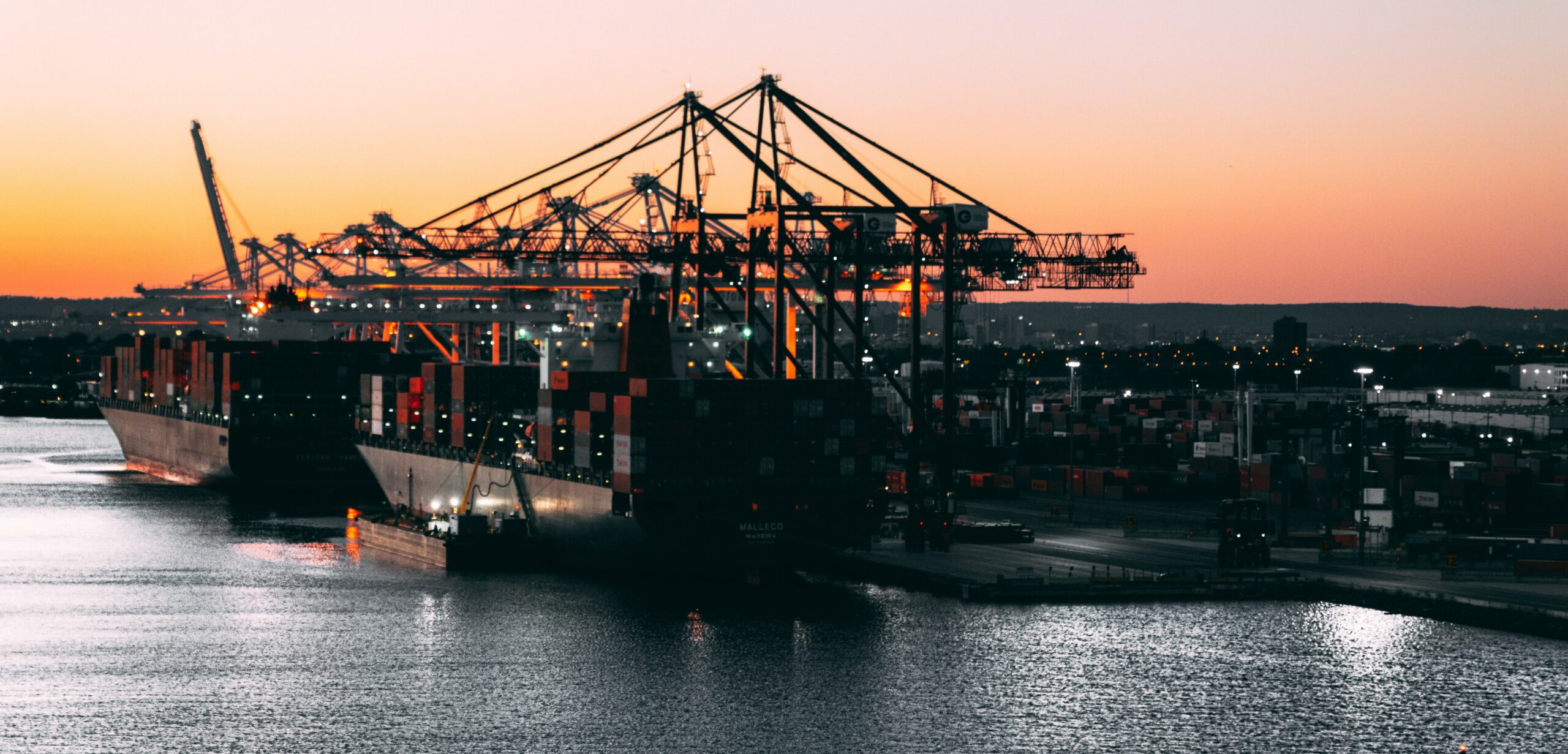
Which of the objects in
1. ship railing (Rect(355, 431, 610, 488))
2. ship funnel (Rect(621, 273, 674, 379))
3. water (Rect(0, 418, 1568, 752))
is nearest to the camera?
water (Rect(0, 418, 1568, 752))

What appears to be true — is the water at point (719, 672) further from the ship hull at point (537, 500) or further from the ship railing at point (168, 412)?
the ship railing at point (168, 412)

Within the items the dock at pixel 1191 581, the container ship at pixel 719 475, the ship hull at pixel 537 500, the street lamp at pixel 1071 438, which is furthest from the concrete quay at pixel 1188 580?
the street lamp at pixel 1071 438

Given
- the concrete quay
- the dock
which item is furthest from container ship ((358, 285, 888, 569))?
the concrete quay

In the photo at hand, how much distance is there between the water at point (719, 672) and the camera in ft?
117

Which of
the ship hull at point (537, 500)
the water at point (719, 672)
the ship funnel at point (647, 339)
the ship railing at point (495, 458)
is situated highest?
the ship funnel at point (647, 339)

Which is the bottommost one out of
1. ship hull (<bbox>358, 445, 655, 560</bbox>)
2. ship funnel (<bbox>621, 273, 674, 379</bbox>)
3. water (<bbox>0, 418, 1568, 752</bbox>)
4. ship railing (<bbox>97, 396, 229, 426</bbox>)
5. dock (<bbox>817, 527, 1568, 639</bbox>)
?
water (<bbox>0, 418, 1568, 752</bbox>)

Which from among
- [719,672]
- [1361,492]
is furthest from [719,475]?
[1361,492]

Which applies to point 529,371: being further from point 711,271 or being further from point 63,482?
point 63,482

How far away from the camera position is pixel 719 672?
4103 cm

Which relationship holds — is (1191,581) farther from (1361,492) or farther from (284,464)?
(284,464)

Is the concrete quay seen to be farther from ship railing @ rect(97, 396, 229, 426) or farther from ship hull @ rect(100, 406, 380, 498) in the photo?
ship railing @ rect(97, 396, 229, 426)

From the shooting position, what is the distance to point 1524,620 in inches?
1719

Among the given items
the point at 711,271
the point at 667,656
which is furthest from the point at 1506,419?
the point at 667,656

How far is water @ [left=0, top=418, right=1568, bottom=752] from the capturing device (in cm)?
3562
